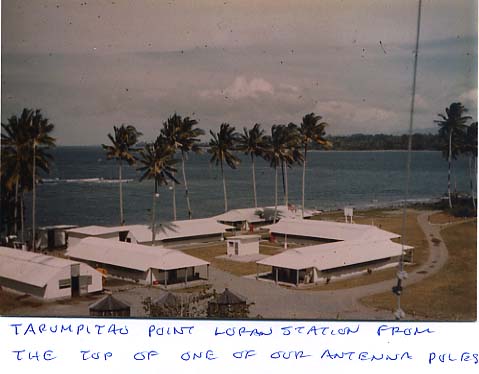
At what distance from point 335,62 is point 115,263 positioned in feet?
14.5

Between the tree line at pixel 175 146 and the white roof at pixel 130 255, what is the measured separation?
49cm

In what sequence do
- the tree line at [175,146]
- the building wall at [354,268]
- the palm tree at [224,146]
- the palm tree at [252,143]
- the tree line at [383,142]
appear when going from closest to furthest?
the tree line at [383,142]
the tree line at [175,146]
the building wall at [354,268]
the palm tree at [224,146]
the palm tree at [252,143]

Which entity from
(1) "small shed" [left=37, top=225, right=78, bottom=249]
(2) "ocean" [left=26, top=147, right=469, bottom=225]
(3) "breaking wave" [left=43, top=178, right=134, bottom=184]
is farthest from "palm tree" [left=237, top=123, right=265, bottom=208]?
(1) "small shed" [left=37, top=225, right=78, bottom=249]

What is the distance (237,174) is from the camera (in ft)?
32.5

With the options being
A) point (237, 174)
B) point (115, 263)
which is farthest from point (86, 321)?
point (237, 174)

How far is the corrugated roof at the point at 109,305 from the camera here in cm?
832

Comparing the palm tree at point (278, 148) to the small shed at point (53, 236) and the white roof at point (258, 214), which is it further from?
the small shed at point (53, 236)

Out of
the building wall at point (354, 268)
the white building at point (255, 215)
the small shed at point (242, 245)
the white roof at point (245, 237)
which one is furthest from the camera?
the white building at point (255, 215)

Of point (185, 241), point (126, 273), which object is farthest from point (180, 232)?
point (126, 273)

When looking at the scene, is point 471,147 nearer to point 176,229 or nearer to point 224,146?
point 224,146

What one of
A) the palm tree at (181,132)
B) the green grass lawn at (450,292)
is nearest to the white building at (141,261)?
the palm tree at (181,132)

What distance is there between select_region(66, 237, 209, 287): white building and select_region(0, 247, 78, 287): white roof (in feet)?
1.28

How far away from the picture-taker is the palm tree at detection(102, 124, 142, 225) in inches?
361

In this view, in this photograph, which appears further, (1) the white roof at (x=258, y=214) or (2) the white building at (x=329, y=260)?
(1) the white roof at (x=258, y=214)
